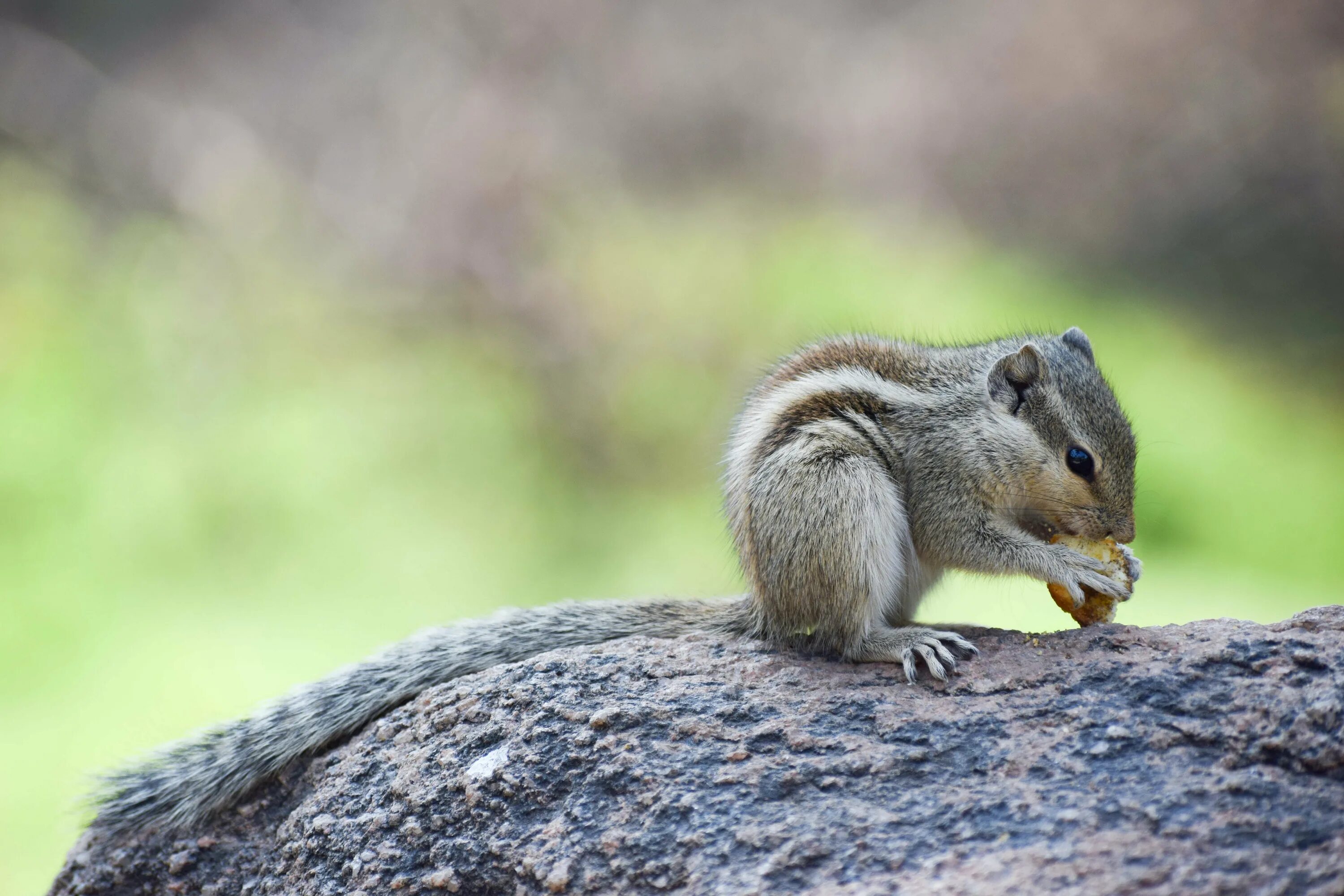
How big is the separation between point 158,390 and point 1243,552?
4737 millimetres

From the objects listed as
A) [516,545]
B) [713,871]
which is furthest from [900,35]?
[713,871]

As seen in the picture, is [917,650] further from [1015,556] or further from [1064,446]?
[1064,446]

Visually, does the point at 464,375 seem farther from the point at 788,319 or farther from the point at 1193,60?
the point at 1193,60

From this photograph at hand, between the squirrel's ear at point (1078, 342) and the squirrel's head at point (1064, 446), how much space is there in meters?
0.12

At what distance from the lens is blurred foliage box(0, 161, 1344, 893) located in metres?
4.10

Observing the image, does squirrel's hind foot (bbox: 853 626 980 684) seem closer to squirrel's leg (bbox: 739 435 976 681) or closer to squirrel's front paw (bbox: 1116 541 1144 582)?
squirrel's leg (bbox: 739 435 976 681)

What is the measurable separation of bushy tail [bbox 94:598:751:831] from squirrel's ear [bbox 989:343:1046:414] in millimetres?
733

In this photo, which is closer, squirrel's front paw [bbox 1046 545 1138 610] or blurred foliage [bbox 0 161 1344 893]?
squirrel's front paw [bbox 1046 545 1138 610]

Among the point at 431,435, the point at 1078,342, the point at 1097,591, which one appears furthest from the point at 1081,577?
the point at 431,435

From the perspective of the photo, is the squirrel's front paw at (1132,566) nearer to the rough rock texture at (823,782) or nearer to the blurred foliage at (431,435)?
the rough rock texture at (823,782)

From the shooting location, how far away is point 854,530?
201 cm

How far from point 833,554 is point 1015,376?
0.62 metres

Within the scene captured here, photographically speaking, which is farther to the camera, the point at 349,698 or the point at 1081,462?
the point at 349,698

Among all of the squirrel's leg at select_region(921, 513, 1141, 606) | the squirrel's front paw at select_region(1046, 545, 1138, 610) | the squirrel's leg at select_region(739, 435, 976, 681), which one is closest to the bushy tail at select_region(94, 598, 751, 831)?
the squirrel's leg at select_region(739, 435, 976, 681)
